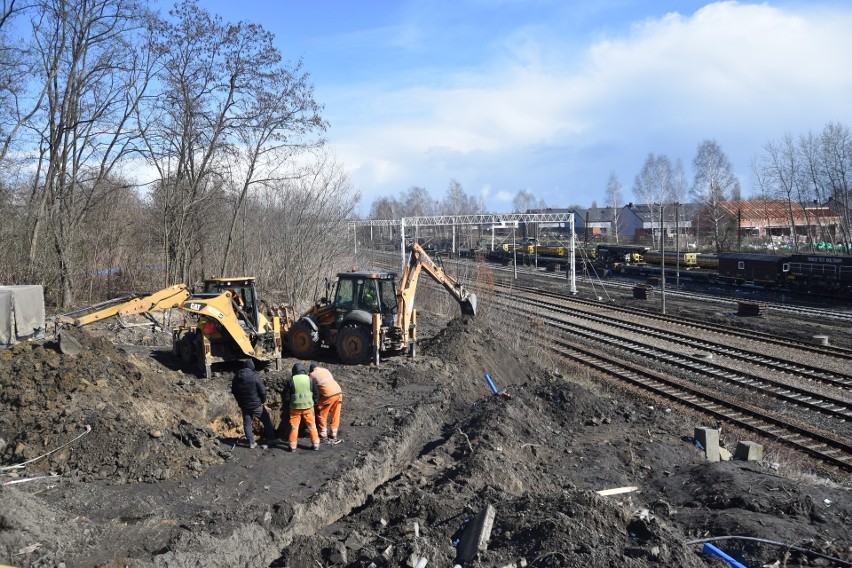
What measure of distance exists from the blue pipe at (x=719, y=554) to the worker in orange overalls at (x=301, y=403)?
19.0 feet

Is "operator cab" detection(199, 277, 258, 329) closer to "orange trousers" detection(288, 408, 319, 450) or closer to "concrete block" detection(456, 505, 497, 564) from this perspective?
"orange trousers" detection(288, 408, 319, 450)

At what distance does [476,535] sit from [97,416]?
589cm

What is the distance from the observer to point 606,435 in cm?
1187

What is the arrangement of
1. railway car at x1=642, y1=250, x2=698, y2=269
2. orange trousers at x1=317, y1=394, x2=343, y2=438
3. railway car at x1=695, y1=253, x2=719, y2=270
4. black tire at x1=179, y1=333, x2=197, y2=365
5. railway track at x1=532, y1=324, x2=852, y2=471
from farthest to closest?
railway car at x1=642, y1=250, x2=698, y2=269
railway car at x1=695, y1=253, x2=719, y2=270
black tire at x1=179, y1=333, x2=197, y2=365
railway track at x1=532, y1=324, x2=852, y2=471
orange trousers at x1=317, y1=394, x2=343, y2=438

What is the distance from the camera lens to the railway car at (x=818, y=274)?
104 ft

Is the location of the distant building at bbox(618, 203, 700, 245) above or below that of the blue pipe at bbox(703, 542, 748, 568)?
above

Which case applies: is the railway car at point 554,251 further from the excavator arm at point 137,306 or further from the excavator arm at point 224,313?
the excavator arm at point 137,306

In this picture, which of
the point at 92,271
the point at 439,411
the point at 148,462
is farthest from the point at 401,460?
the point at 92,271

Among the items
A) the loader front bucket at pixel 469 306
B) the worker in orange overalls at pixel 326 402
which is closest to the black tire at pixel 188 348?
the worker in orange overalls at pixel 326 402

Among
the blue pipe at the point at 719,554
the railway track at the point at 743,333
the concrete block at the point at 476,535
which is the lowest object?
the railway track at the point at 743,333

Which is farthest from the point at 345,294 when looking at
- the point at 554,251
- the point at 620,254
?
the point at 554,251

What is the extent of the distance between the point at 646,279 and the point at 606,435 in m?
34.9

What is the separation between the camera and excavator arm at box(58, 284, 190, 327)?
502 inches

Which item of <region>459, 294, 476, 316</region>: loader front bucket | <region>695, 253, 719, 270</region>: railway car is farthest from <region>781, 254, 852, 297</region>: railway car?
<region>459, 294, 476, 316</region>: loader front bucket
